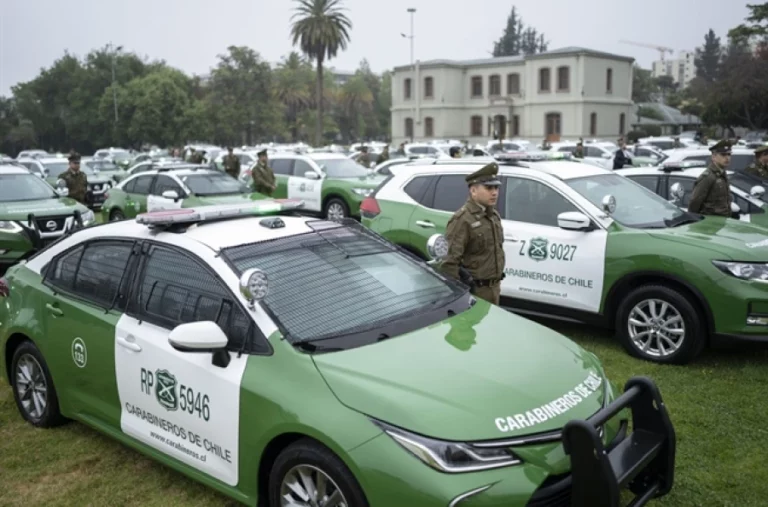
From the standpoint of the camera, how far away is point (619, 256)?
6.63 metres

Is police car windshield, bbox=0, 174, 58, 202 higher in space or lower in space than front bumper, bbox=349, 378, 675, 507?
higher

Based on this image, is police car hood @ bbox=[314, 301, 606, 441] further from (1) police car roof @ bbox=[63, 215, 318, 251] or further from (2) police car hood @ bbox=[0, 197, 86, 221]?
(2) police car hood @ bbox=[0, 197, 86, 221]

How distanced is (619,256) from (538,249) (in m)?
0.85

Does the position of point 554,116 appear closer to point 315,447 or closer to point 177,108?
point 177,108

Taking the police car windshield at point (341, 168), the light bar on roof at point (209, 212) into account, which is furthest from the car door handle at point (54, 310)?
the police car windshield at point (341, 168)

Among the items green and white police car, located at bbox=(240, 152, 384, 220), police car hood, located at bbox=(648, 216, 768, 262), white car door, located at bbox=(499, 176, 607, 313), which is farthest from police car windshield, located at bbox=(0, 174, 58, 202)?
police car hood, located at bbox=(648, 216, 768, 262)

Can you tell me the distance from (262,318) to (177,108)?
60464mm

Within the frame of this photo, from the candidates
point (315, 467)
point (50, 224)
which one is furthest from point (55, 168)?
point (315, 467)

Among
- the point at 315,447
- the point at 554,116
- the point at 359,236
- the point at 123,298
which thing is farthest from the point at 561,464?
the point at 554,116

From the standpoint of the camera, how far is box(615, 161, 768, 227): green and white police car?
31.3ft

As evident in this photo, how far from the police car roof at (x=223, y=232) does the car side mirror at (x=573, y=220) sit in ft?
9.19

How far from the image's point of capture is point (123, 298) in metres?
4.50

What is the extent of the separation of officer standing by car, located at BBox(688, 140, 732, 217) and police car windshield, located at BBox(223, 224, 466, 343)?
4.85m

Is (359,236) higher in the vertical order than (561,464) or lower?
higher
